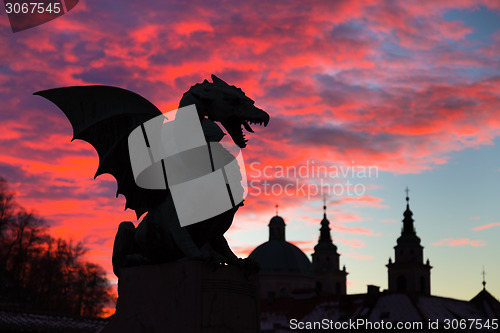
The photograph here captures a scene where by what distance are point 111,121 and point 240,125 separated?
1378mm

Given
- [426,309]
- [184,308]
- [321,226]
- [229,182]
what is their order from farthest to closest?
[321,226] < [426,309] < [229,182] < [184,308]

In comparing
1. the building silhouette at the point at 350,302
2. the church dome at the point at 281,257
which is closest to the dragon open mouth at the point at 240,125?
the building silhouette at the point at 350,302

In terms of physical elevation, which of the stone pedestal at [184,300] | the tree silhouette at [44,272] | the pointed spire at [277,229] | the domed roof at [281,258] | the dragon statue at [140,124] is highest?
the pointed spire at [277,229]

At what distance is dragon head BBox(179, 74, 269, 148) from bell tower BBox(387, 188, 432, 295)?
11100 cm

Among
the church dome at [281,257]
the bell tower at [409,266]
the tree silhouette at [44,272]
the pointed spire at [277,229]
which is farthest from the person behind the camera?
the bell tower at [409,266]

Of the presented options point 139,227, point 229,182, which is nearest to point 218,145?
point 229,182

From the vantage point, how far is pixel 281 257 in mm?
108750

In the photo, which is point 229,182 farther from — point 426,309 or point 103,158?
point 426,309

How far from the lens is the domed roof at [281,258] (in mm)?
107250

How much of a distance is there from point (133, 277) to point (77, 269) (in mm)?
45646

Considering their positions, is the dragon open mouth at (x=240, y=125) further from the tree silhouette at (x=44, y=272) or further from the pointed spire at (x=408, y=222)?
the pointed spire at (x=408, y=222)

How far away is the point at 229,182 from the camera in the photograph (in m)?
8.71

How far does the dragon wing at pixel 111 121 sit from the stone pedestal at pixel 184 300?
92 cm

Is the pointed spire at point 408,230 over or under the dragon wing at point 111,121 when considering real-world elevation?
over
